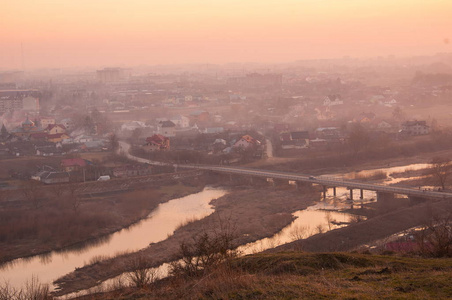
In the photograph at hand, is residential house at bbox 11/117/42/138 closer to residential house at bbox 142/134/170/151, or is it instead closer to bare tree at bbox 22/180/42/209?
residential house at bbox 142/134/170/151

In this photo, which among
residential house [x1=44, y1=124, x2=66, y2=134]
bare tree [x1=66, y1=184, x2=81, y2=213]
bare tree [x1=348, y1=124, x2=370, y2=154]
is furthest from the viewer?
residential house [x1=44, y1=124, x2=66, y2=134]

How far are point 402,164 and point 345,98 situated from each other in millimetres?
11486

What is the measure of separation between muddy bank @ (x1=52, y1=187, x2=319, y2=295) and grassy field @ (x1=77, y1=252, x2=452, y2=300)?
0.89 metres

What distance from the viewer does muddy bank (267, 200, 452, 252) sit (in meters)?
6.12

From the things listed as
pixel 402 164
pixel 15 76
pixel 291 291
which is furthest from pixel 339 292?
pixel 15 76

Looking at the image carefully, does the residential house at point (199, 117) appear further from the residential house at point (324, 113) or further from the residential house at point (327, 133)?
the residential house at point (327, 133)

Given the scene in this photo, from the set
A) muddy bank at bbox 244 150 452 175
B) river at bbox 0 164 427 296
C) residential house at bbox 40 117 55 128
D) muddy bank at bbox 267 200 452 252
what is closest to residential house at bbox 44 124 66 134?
residential house at bbox 40 117 55 128

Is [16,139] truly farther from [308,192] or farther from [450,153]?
[450,153]

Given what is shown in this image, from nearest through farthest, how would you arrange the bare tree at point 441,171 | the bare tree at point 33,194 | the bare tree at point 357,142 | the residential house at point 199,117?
the bare tree at point 33,194 < the bare tree at point 441,171 < the bare tree at point 357,142 < the residential house at point 199,117

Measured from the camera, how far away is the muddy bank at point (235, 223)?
18.4 ft

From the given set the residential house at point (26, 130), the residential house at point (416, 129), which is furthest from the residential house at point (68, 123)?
the residential house at point (416, 129)

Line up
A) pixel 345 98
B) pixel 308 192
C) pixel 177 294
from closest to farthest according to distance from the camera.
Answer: pixel 177 294
pixel 308 192
pixel 345 98

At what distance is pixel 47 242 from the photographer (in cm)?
676

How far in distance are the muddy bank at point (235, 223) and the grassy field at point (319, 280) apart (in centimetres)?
89
